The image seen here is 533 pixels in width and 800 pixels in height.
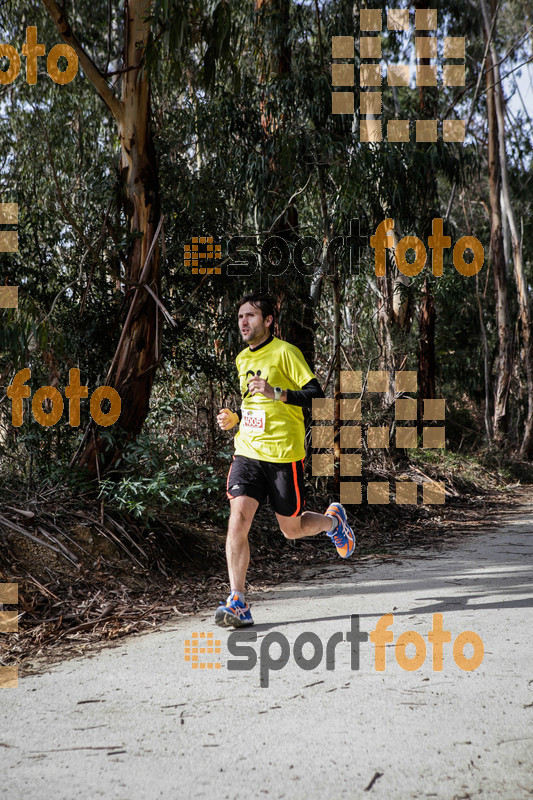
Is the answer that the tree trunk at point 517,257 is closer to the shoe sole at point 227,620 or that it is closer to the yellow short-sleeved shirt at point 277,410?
the yellow short-sleeved shirt at point 277,410

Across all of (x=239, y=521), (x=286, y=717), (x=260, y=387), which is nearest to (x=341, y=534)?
(x=239, y=521)

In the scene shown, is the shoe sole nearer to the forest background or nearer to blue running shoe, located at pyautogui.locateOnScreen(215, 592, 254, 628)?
blue running shoe, located at pyautogui.locateOnScreen(215, 592, 254, 628)

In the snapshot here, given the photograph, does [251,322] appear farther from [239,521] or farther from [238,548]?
[238,548]

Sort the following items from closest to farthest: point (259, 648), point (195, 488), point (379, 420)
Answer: point (259, 648)
point (195, 488)
point (379, 420)

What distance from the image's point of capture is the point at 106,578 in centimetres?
571

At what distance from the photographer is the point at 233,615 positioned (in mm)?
4684

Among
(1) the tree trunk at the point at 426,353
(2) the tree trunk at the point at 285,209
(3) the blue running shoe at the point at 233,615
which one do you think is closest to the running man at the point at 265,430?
(3) the blue running shoe at the point at 233,615

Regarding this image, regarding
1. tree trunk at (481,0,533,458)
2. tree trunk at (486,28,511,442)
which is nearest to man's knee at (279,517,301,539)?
tree trunk at (486,28,511,442)

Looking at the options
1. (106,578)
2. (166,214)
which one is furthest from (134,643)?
Answer: (166,214)

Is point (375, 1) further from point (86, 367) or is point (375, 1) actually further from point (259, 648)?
point (259, 648)

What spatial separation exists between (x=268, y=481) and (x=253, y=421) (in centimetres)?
41

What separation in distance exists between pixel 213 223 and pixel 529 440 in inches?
478

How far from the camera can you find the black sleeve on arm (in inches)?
196

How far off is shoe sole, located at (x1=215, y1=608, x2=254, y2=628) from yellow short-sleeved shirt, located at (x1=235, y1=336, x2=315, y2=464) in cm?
101
